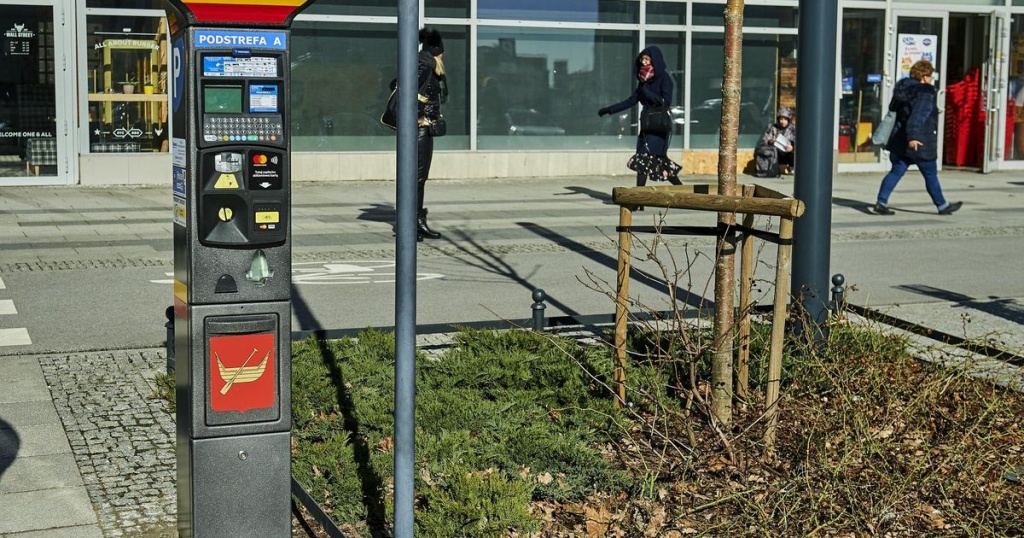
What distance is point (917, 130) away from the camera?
51.8 ft

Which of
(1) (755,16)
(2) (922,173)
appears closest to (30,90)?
(1) (755,16)

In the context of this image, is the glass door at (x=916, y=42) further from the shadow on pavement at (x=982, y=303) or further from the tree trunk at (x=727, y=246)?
the tree trunk at (x=727, y=246)

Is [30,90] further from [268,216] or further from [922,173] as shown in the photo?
[268,216]

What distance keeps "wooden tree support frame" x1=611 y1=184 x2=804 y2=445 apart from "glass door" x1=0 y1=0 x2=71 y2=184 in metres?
13.6

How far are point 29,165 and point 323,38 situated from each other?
4527 millimetres

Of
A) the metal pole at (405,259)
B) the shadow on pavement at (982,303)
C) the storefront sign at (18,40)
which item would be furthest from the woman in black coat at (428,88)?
Answer: the metal pole at (405,259)

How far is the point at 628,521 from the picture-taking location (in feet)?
15.2

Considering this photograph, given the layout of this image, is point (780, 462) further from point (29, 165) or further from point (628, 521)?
point (29, 165)

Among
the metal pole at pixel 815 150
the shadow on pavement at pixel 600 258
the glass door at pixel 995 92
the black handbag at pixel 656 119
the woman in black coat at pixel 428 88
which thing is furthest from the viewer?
the glass door at pixel 995 92

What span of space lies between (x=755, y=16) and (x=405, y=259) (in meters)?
19.3

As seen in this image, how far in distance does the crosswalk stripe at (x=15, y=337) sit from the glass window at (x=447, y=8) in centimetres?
1223

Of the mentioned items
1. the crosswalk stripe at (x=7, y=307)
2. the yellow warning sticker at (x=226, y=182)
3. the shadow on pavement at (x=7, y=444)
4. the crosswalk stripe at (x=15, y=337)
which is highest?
the yellow warning sticker at (x=226, y=182)

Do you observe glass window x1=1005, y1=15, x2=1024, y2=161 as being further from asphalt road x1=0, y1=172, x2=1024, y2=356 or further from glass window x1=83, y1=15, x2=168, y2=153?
glass window x1=83, y1=15, x2=168, y2=153

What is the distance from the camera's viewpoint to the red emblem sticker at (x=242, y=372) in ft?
A: 14.1
